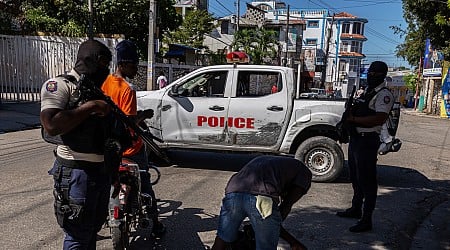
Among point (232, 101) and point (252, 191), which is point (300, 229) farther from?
point (232, 101)

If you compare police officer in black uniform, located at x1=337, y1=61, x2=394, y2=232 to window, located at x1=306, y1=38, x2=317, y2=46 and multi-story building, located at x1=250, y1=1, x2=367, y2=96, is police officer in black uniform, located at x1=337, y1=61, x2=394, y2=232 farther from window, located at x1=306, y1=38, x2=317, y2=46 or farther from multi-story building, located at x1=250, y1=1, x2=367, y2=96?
window, located at x1=306, y1=38, x2=317, y2=46

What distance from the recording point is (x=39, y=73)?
46.9ft

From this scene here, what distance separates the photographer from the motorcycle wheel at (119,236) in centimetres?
326

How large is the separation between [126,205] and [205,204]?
184cm

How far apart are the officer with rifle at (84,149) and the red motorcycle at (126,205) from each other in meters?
0.75

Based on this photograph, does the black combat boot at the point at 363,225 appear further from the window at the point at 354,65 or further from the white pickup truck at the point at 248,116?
the window at the point at 354,65

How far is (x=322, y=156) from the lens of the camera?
21.2ft

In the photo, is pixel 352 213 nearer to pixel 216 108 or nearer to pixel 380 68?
pixel 380 68

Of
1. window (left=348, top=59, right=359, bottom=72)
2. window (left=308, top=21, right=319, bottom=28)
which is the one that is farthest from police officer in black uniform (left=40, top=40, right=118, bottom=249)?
window (left=348, top=59, right=359, bottom=72)

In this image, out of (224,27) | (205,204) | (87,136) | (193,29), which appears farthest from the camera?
(224,27)

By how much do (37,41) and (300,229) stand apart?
42.5 feet

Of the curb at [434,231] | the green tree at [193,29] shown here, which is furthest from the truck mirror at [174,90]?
the green tree at [193,29]

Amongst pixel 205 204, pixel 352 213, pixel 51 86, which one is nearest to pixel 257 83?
pixel 205 204

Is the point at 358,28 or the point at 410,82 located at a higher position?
the point at 358,28
